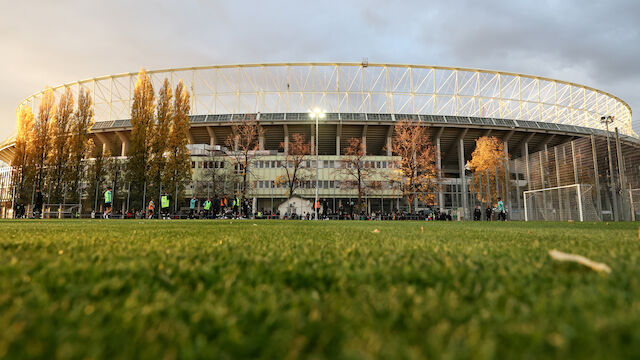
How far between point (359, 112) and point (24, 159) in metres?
40.1

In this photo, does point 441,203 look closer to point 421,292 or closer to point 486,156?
point 486,156

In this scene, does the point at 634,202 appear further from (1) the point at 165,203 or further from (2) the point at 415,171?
(1) the point at 165,203

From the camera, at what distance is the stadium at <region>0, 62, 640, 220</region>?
50188 millimetres

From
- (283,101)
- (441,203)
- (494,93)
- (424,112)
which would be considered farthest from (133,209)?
(494,93)

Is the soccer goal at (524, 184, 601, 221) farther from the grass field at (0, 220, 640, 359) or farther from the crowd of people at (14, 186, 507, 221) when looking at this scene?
the grass field at (0, 220, 640, 359)

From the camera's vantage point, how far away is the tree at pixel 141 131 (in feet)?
102

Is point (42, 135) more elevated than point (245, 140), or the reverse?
point (245, 140)

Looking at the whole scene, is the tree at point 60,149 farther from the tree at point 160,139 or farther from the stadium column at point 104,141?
the stadium column at point 104,141

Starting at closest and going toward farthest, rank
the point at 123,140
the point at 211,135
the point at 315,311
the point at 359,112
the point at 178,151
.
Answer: the point at 315,311 → the point at 178,151 → the point at 211,135 → the point at 359,112 → the point at 123,140

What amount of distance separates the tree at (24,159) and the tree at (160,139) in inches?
475

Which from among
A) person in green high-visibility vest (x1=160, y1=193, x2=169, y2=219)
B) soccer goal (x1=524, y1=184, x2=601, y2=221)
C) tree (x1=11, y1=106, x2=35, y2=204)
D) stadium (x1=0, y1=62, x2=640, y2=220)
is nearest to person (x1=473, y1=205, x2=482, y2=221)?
soccer goal (x1=524, y1=184, x2=601, y2=221)


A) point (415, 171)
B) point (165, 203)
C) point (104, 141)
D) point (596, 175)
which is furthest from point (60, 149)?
point (596, 175)

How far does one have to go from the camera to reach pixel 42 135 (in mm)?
33469

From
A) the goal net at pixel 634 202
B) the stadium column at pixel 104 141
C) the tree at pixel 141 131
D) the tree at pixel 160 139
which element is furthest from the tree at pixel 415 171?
the stadium column at pixel 104 141
